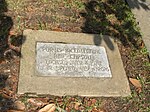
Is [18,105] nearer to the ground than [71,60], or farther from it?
nearer to the ground

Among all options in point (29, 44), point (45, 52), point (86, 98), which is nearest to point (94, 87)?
point (86, 98)

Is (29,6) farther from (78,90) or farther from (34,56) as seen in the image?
(78,90)

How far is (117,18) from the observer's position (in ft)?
15.4

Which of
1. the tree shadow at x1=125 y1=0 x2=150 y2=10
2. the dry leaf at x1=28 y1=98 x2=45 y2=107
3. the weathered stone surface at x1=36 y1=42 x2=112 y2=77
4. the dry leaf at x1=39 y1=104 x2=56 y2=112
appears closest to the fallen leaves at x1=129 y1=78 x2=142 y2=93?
the weathered stone surface at x1=36 y1=42 x2=112 y2=77

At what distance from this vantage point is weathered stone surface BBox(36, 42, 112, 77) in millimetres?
3555

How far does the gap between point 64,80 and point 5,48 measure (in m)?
0.91

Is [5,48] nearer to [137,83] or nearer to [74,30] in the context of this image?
[74,30]

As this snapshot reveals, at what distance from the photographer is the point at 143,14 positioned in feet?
16.1

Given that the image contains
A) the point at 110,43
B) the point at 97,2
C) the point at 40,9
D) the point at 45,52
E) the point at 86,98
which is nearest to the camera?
the point at 86,98

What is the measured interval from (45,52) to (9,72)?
0.53 metres

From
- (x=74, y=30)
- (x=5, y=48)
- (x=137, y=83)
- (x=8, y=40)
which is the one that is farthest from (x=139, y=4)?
(x=5, y=48)

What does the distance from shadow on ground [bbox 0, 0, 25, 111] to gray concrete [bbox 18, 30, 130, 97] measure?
0.12 m

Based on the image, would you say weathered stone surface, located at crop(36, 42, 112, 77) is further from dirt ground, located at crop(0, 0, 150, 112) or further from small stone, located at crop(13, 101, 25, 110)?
small stone, located at crop(13, 101, 25, 110)

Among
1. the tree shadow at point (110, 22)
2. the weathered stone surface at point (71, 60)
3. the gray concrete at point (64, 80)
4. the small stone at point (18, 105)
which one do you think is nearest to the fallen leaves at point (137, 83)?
the gray concrete at point (64, 80)
